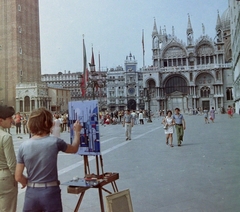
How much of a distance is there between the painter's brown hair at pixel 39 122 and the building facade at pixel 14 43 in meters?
39.2

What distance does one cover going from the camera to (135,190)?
17.7 feet

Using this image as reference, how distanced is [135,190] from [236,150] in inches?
216

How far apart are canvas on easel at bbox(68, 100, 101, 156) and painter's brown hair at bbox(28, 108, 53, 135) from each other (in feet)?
5.42

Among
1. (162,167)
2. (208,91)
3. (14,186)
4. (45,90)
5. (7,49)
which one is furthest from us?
(208,91)

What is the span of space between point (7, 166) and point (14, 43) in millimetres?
40640

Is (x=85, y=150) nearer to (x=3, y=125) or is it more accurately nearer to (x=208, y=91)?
(x=3, y=125)

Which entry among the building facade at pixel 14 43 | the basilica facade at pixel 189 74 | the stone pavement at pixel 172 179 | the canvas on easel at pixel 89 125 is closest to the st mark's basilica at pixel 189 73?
the basilica facade at pixel 189 74

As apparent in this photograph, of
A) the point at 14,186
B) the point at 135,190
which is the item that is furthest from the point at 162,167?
the point at 14,186

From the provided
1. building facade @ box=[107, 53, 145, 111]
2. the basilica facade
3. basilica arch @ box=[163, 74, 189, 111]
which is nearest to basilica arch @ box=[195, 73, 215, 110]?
the basilica facade

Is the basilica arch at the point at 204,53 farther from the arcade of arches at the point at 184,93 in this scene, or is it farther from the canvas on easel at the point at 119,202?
the canvas on easel at the point at 119,202

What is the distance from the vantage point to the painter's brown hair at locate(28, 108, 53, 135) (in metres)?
2.61

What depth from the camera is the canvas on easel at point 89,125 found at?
169 inches

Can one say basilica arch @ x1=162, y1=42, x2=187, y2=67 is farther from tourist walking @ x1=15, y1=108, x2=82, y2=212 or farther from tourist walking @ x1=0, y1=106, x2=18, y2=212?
tourist walking @ x1=15, y1=108, x2=82, y2=212

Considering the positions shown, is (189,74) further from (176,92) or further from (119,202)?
(119,202)
